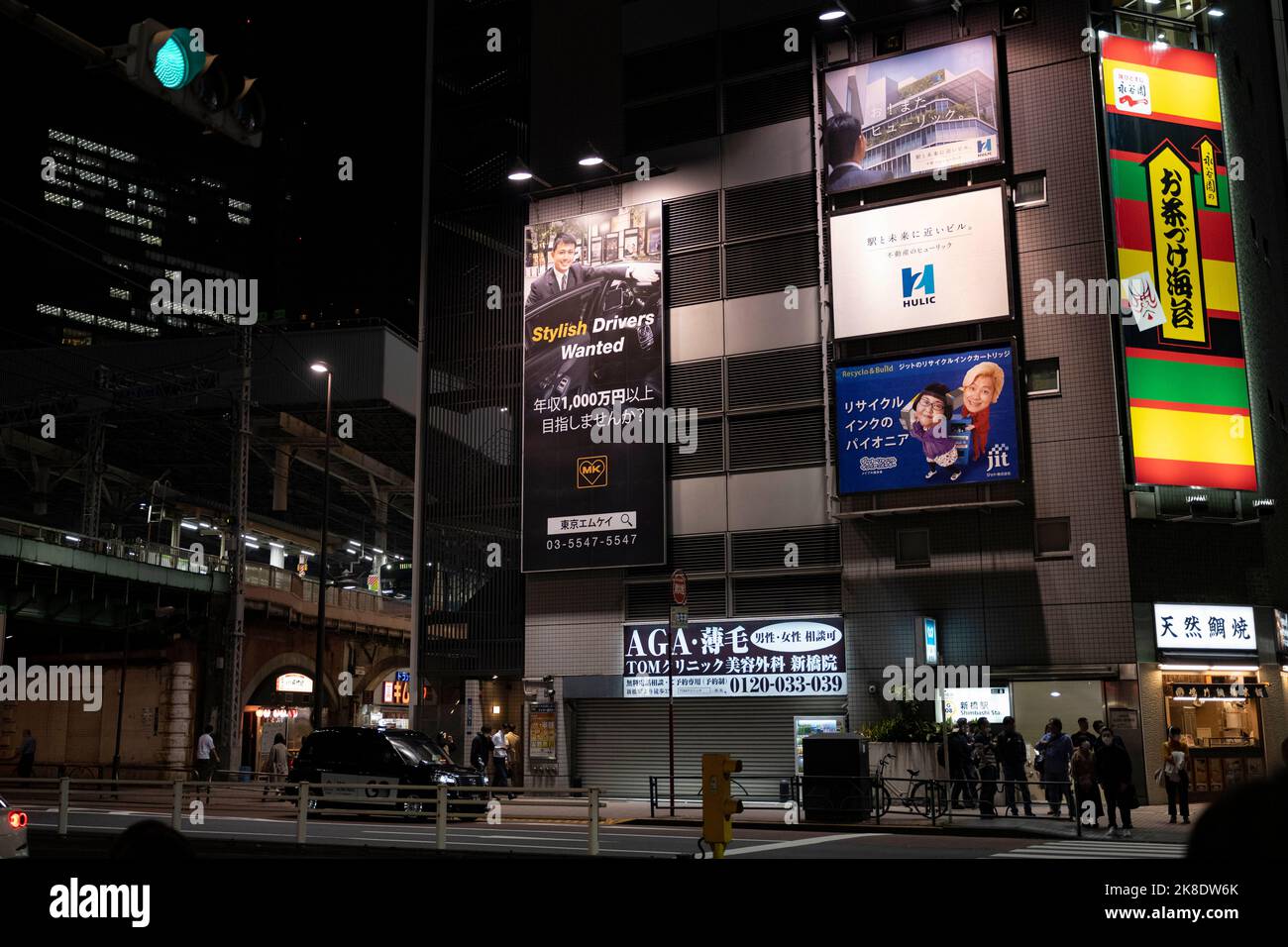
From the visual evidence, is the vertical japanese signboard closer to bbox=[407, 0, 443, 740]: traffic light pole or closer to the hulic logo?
the hulic logo

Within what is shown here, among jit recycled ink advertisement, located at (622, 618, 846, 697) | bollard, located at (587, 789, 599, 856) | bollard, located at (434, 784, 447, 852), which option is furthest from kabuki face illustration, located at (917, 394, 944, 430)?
bollard, located at (434, 784, 447, 852)

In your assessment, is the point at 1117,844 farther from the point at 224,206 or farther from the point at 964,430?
the point at 224,206

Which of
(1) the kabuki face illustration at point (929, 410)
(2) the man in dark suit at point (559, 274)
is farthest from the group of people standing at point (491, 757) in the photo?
(1) the kabuki face illustration at point (929, 410)

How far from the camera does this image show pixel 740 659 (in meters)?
32.9

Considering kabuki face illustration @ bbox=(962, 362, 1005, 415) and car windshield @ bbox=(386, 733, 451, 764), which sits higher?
kabuki face illustration @ bbox=(962, 362, 1005, 415)

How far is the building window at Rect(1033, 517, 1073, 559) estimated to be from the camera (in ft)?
96.4

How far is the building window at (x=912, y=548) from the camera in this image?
31.2m

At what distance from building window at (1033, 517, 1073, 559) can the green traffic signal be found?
24.7m

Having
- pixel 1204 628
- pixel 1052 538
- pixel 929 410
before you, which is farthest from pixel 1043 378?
pixel 1204 628

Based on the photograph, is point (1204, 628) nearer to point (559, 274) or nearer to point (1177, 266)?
point (1177, 266)

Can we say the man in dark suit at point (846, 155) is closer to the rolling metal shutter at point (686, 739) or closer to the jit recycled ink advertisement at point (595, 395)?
the jit recycled ink advertisement at point (595, 395)
